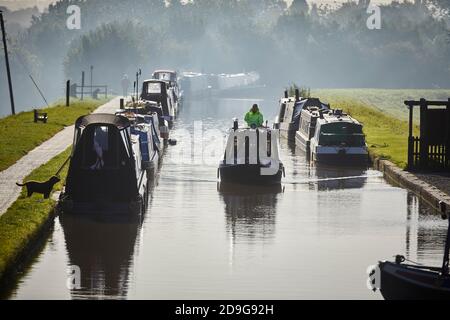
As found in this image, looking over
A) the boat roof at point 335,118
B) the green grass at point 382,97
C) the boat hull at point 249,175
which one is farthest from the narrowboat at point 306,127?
the green grass at point 382,97

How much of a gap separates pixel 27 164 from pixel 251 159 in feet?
22.4

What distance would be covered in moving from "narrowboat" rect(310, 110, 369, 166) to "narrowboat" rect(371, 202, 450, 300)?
2178cm

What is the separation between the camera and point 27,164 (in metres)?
42.0

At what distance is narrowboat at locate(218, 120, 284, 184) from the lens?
39688 millimetres

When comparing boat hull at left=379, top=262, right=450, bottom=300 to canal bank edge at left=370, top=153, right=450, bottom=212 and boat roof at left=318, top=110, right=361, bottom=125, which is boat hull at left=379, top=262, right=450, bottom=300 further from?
boat roof at left=318, top=110, right=361, bottom=125

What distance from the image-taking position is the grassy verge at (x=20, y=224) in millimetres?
25480

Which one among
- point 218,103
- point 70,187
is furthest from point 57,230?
point 218,103

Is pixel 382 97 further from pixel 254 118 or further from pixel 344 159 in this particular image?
pixel 254 118

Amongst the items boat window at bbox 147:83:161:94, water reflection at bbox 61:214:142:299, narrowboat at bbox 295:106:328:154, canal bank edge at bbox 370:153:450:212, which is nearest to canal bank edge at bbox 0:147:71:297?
water reflection at bbox 61:214:142:299

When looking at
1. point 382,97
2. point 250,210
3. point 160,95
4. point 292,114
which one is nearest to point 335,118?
point 292,114

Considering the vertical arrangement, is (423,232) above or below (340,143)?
below

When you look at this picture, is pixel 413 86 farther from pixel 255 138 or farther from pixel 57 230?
pixel 57 230

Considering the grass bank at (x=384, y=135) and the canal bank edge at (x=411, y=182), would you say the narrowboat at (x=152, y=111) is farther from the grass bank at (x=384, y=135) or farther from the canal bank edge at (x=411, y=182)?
the canal bank edge at (x=411, y=182)

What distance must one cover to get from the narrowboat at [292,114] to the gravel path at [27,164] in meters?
8.87
